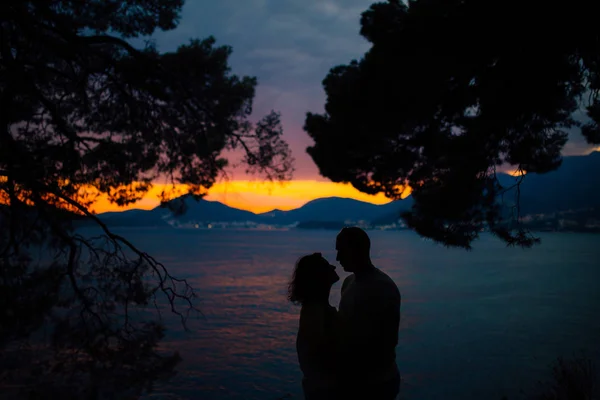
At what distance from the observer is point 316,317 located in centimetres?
196

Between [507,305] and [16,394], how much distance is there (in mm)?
29041

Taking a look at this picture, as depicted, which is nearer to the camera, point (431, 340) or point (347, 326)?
point (347, 326)

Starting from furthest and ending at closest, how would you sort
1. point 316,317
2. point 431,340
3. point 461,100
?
point 431,340 → point 461,100 → point 316,317

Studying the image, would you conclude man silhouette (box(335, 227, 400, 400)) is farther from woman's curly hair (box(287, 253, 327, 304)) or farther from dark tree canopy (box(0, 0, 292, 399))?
dark tree canopy (box(0, 0, 292, 399))

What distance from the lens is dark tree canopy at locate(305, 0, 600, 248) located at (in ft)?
16.2

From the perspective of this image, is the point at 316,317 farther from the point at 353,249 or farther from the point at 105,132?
the point at 105,132

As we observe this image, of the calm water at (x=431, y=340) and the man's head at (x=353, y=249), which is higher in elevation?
the man's head at (x=353, y=249)

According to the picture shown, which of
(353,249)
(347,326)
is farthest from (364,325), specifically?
(353,249)

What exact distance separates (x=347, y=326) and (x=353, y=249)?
367 millimetres

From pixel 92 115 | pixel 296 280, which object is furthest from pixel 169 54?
pixel 296 280

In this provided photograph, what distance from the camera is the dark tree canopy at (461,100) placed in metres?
4.94

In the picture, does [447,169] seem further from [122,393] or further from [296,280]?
[122,393]

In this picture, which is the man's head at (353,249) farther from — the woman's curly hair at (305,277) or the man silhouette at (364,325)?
the woman's curly hair at (305,277)

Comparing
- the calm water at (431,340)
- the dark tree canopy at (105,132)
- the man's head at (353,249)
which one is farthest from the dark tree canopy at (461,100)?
the calm water at (431,340)
